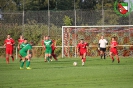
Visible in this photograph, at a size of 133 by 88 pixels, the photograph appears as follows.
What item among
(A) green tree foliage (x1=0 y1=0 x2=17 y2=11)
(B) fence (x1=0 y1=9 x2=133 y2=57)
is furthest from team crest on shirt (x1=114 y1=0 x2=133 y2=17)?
(A) green tree foliage (x1=0 y1=0 x2=17 y2=11)

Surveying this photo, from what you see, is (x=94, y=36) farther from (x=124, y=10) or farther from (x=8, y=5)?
(x=8, y=5)

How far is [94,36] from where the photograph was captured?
164 feet

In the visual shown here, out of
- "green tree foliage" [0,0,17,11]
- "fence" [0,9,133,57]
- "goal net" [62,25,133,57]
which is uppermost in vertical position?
"green tree foliage" [0,0,17,11]

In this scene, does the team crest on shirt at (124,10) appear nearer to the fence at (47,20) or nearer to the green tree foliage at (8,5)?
the fence at (47,20)

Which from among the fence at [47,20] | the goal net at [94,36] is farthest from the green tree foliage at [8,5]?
the goal net at [94,36]

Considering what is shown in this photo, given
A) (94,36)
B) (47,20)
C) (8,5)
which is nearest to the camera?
(47,20)

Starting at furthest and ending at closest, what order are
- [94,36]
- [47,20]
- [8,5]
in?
[8,5]
[94,36]
[47,20]

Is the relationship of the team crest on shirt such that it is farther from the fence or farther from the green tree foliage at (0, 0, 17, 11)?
the green tree foliage at (0, 0, 17, 11)

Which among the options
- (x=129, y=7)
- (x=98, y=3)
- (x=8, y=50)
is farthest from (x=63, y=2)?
(x=8, y=50)

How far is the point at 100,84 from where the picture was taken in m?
18.6

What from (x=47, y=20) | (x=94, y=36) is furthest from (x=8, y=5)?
(x=94, y=36)

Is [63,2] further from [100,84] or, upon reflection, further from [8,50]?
[100,84]

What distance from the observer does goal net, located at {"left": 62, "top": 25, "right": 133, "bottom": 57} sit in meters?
47.9

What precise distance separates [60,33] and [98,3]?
64.5 feet
